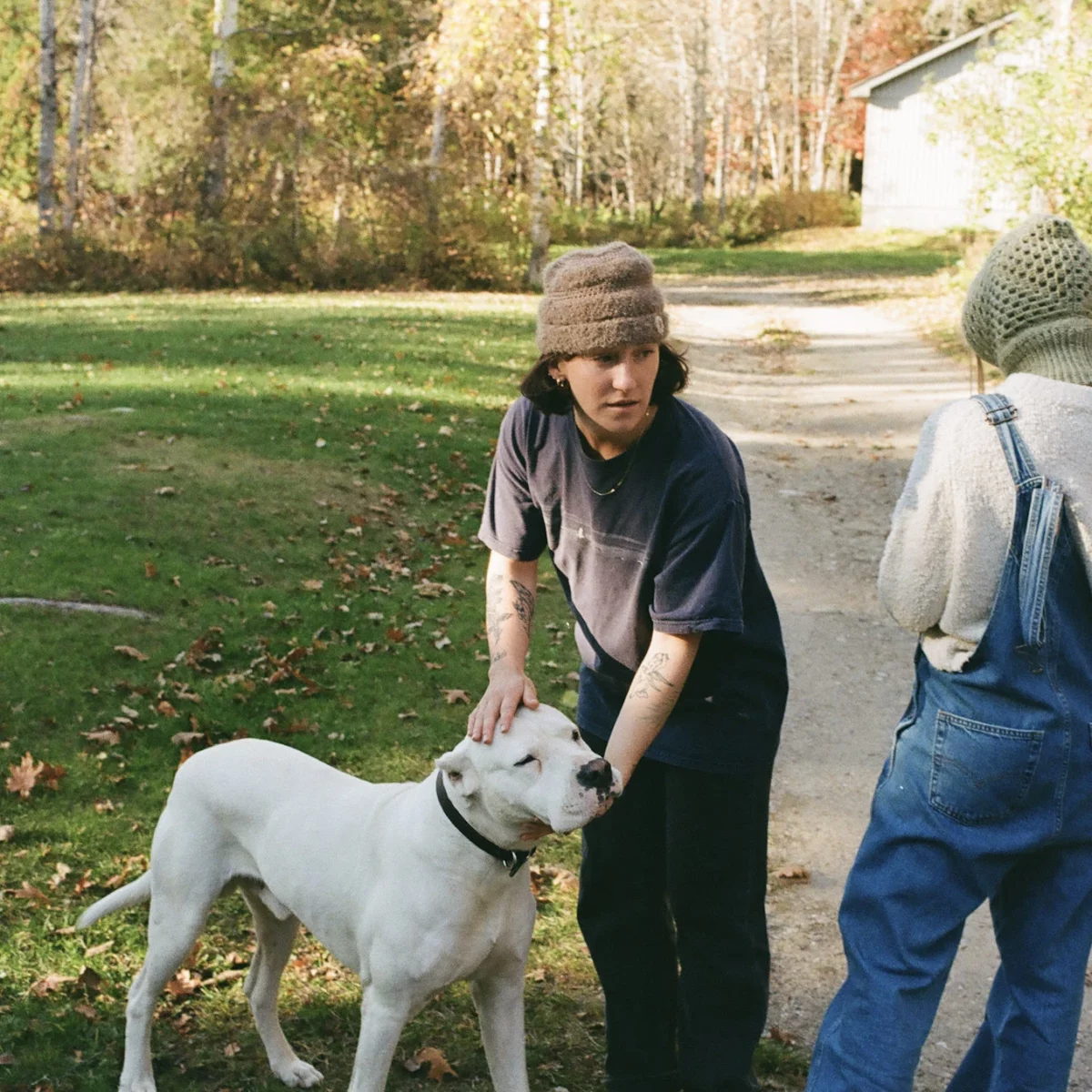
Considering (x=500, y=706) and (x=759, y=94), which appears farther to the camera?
(x=759, y=94)

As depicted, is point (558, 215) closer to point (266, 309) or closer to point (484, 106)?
point (484, 106)

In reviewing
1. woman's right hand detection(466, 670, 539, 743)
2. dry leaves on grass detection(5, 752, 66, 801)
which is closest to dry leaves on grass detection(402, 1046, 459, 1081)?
woman's right hand detection(466, 670, 539, 743)

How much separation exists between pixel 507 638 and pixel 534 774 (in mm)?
595

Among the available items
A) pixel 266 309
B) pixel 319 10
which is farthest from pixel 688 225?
pixel 266 309

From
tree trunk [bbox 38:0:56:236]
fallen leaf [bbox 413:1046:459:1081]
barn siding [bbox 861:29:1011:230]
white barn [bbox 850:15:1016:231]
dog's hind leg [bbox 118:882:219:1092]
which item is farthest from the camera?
barn siding [bbox 861:29:1011:230]

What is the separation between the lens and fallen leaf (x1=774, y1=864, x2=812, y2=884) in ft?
17.5

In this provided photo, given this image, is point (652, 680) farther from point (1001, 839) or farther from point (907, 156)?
point (907, 156)

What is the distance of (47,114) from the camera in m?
26.2

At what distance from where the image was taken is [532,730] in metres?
2.93

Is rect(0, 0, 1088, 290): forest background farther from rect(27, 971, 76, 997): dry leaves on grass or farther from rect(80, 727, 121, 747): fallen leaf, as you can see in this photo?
rect(27, 971, 76, 997): dry leaves on grass

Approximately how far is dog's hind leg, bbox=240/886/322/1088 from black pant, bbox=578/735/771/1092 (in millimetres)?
967

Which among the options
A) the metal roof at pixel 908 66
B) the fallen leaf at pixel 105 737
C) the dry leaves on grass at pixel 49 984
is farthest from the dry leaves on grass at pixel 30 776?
the metal roof at pixel 908 66

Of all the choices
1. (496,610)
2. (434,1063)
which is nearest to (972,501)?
(496,610)

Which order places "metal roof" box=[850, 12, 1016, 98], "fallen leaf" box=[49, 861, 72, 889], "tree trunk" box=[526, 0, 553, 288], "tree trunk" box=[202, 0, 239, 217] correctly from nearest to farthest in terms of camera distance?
1. "fallen leaf" box=[49, 861, 72, 889]
2. "tree trunk" box=[526, 0, 553, 288]
3. "tree trunk" box=[202, 0, 239, 217]
4. "metal roof" box=[850, 12, 1016, 98]
